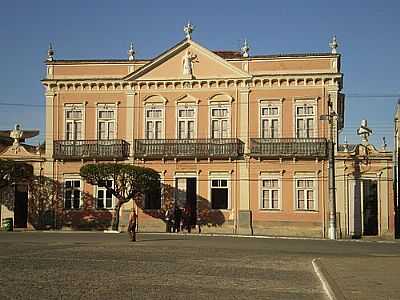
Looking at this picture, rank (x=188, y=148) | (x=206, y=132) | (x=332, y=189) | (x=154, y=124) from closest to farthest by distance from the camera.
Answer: (x=332, y=189) → (x=188, y=148) → (x=206, y=132) → (x=154, y=124)

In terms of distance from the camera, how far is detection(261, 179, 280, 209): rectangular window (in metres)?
39.9

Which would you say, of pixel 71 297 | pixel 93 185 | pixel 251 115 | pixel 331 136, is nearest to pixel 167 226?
pixel 93 185

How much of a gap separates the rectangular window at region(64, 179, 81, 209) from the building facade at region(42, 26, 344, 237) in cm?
6

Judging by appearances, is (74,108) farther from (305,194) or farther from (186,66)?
(305,194)

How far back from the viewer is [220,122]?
134 feet

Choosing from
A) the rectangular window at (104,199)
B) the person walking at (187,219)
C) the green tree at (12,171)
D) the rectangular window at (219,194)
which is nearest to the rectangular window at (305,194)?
the rectangular window at (219,194)

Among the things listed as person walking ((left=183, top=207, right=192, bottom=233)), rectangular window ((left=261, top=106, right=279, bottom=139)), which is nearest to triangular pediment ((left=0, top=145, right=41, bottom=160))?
person walking ((left=183, top=207, right=192, bottom=233))

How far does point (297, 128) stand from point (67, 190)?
46.6 ft

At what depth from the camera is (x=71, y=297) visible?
12.0 m

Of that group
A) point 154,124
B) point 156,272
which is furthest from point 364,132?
point 156,272

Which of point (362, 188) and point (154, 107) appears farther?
point (154, 107)

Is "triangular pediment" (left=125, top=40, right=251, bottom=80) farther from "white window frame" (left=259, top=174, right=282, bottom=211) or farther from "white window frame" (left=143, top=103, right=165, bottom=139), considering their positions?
"white window frame" (left=259, top=174, right=282, bottom=211)

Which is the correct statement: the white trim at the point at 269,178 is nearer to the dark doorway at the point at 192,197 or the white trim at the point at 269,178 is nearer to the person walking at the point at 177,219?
the dark doorway at the point at 192,197

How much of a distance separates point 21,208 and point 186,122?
11.5 meters
